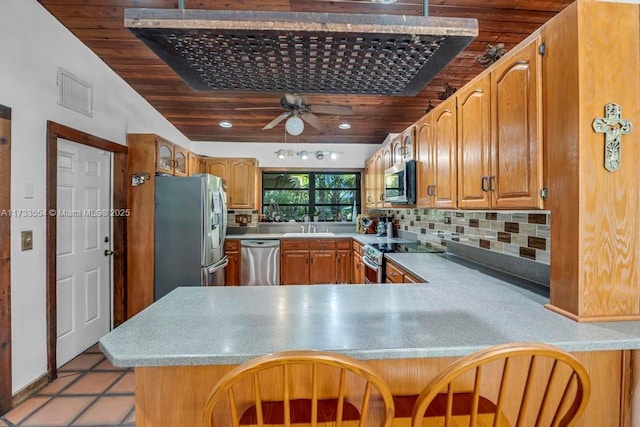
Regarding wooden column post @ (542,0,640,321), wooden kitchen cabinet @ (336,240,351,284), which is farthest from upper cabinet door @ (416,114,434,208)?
wooden kitchen cabinet @ (336,240,351,284)

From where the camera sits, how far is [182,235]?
340 centimetres

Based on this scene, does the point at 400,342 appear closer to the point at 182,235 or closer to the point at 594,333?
the point at 594,333

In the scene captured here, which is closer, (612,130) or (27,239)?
(612,130)

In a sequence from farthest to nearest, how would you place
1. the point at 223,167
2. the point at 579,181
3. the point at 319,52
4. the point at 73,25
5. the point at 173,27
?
the point at 223,167, the point at 73,25, the point at 579,181, the point at 319,52, the point at 173,27

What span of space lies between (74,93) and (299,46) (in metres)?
2.54

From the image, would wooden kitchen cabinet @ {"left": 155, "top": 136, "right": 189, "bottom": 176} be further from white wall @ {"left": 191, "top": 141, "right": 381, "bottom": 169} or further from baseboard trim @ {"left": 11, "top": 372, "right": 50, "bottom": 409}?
baseboard trim @ {"left": 11, "top": 372, "right": 50, "bottom": 409}

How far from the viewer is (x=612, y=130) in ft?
3.74

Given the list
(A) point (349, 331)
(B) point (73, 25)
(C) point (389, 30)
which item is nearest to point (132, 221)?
(B) point (73, 25)

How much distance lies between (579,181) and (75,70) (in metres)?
3.35

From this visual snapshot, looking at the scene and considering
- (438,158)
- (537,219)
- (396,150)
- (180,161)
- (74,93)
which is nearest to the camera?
(537,219)

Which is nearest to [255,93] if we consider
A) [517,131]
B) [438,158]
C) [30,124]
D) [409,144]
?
[409,144]

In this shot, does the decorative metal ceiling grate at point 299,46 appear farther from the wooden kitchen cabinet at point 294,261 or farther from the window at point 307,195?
the window at point 307,195

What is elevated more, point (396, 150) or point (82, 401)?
point (396, 150)

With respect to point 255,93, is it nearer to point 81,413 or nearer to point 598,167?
point 598,167
